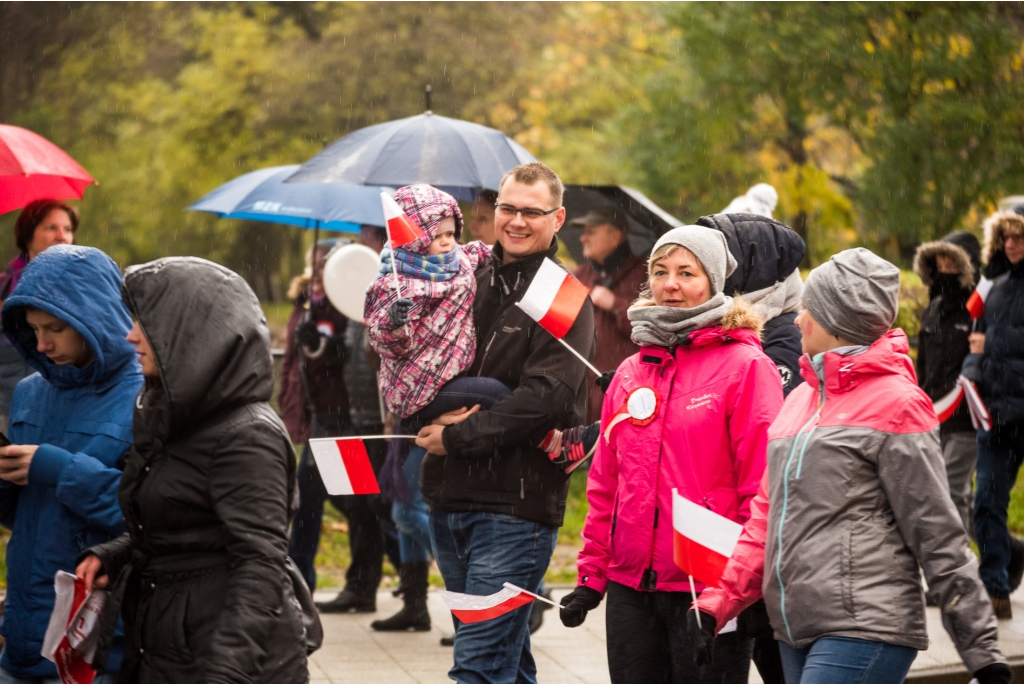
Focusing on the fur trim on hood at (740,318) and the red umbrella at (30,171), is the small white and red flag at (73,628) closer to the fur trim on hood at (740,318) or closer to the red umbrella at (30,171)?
the fur trim on hood at (740,318)

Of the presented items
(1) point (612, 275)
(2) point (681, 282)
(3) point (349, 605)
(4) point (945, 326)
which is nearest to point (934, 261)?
(4) point (945, 326)

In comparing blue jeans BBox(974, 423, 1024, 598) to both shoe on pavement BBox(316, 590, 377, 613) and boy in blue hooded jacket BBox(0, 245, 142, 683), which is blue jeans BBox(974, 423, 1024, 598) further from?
boy in blue hooded jacket BBox(0, 245, 142, 683)

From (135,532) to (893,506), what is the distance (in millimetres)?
2122

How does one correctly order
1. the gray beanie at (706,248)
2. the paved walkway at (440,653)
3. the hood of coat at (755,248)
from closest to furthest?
the gray beanie at (706,248)
the hood of coat at (755,248)
the paved walkway at (440,653)

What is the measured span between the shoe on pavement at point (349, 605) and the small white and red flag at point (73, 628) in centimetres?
425

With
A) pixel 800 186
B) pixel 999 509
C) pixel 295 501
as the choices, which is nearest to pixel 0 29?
pixel 800 186

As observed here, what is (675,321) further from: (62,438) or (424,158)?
(424,158)

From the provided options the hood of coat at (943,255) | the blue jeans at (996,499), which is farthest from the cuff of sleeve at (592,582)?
the hood of coat at (943,255)

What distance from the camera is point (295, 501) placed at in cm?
346

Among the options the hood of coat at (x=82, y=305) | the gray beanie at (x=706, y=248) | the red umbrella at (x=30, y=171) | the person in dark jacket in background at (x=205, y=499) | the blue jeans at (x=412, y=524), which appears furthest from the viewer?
the blue jeans at (x=412, y=524)

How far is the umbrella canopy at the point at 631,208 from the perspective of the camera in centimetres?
833

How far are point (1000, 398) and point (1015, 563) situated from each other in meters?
1.12

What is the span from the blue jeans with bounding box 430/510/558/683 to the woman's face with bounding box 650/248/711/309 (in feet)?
3.21

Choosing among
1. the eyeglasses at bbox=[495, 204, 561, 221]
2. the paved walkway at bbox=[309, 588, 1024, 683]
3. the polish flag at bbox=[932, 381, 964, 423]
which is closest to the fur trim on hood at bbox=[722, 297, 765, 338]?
the eyeglasses at bbox=[495, 204, 561, 221]
